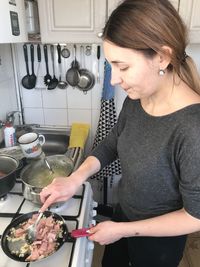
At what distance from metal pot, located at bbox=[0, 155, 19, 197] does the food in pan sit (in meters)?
0.16

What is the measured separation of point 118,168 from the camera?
1.61m

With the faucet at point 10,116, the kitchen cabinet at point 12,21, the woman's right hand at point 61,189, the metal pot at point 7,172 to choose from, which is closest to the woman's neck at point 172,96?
the woman's right hand at point 61,189

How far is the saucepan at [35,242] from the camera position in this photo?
670 mm

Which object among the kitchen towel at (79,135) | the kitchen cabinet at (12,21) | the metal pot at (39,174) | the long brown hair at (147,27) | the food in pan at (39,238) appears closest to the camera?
the long brown hair at (147,27)

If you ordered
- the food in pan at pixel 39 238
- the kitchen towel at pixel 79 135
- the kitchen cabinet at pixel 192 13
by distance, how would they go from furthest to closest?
1. the kitchen towel at pixel 79 135
2. the kitchen cabinet at pixel 192 13
3. the food in pan at pixel 39 238

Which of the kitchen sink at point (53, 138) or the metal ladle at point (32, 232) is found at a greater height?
the metal ladle at point (32, 232)

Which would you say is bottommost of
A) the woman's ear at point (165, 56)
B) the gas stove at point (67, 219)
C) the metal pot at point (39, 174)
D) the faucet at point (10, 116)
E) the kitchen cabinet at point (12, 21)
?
the gas stove at point (67, 219)

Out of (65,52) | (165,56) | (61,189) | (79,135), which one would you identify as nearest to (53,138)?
(79,135)

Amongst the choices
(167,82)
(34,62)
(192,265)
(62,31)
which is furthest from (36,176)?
(192,265)

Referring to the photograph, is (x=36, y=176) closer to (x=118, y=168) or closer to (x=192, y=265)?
(x=118, y=168)

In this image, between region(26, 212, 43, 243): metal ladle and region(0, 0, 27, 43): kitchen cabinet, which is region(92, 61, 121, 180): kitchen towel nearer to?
region(0, 0, 27, 43): kitchen cabinet

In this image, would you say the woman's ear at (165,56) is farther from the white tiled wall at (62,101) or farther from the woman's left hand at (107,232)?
the white tiled wall at (62,101)

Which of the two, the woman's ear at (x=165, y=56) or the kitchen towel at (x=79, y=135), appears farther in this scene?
the kitchen towel at (x=79, y=135)

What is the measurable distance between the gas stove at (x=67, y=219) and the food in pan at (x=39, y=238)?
0.03m
